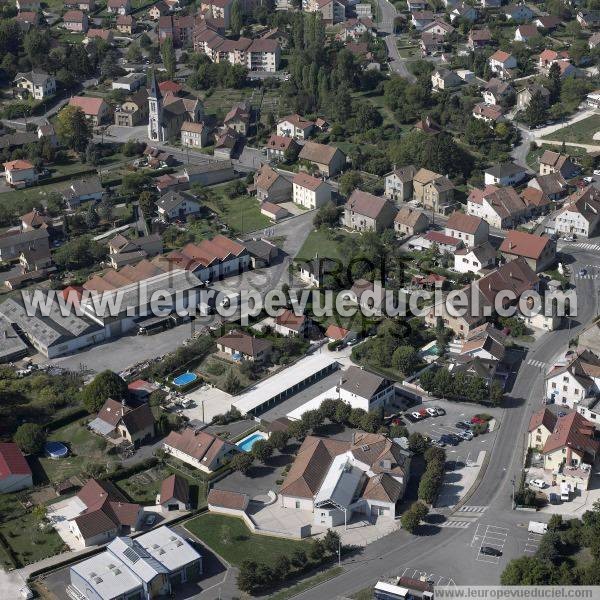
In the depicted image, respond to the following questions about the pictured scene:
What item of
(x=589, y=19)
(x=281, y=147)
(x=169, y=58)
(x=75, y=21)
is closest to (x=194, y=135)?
(x=281, y=147)

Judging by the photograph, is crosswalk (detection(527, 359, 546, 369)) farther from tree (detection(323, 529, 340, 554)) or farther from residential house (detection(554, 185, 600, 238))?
tree (detection(323, 529, 340, 554))

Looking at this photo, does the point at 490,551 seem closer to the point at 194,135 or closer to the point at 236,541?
the point at 236,541

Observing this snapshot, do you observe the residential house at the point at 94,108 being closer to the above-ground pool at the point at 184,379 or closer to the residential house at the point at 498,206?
the residential house at the point at 498,206

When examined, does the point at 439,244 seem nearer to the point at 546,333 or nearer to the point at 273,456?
the point at 546,333

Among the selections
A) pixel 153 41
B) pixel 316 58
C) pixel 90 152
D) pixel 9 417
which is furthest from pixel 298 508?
pixel 153 41

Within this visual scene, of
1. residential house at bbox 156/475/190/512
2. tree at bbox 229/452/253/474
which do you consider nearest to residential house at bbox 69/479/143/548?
residential house at bbox 156/475/190/512

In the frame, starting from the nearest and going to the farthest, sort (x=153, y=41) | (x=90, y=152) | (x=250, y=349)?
(x=250, y=349) < (x=90, y=152) < (x=153, y=41)
